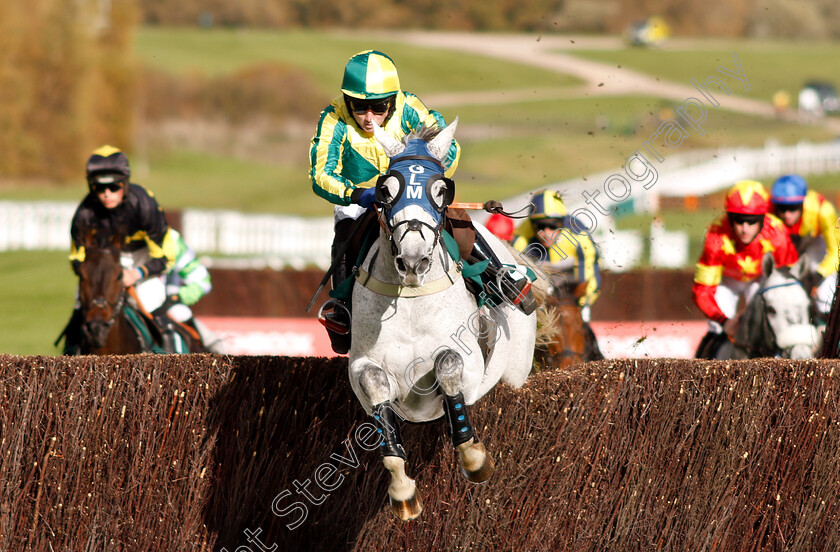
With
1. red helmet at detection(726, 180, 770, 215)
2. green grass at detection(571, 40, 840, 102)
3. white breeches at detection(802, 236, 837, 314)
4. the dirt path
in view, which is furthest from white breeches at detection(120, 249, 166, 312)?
green grass at detection(571, 40, 840, 102)

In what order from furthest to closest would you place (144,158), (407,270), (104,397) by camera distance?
1. (144,158)
2. (104,397)
3. (407,270)

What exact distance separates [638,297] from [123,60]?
32.7 m

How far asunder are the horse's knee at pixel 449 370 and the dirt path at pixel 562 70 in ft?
164

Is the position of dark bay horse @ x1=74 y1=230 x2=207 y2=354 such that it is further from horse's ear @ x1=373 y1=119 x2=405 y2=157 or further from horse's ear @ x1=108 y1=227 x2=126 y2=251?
horse's ear @ x1=373 y1=119 x2=405 y2=157

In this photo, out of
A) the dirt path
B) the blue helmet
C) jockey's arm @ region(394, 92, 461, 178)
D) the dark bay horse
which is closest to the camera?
jockey's arm @ region(394, 92, 461, 178)

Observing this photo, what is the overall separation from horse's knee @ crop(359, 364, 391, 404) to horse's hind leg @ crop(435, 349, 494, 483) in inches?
9.1

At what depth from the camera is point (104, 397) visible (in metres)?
5.58

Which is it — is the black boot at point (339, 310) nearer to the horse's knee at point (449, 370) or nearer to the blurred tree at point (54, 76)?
the horse's knee at point (449, 370)

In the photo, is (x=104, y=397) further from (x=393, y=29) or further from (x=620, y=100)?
(x=393, y=29)

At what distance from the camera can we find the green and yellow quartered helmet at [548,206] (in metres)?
8.41

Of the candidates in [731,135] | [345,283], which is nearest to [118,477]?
[345,283]

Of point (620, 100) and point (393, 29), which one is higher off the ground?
point (393, 29)

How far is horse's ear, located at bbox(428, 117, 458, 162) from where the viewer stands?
15.6ft

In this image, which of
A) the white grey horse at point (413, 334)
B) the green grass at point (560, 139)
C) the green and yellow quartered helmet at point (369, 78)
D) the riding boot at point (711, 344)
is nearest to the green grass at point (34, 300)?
the riding boot at point (711, 344)
